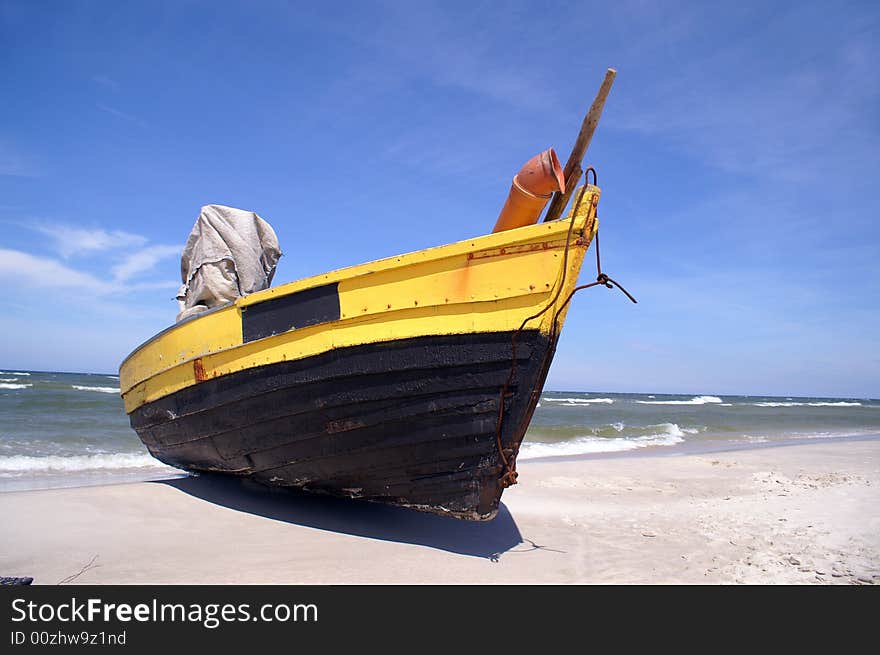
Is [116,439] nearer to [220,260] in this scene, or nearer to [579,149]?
[220,260]

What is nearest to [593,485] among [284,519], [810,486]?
[810,486]

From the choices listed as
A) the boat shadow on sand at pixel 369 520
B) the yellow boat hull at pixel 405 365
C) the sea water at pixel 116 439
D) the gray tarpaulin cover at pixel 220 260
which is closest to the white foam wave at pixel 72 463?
the sea water at pixel 116 439

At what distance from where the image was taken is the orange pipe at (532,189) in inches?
149

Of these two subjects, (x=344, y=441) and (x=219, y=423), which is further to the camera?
(x=219, y=423)

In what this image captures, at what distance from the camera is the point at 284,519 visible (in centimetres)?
480

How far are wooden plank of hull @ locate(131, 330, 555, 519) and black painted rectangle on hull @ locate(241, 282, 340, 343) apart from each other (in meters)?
0.25

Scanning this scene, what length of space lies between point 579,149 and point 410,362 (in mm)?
1783

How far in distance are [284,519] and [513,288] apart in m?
2.78

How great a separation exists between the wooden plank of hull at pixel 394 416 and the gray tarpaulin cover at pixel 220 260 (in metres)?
1.17

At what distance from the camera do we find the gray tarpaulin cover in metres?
5.35

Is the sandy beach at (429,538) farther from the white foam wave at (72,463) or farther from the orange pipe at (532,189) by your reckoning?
the white foam wave at (72,463)

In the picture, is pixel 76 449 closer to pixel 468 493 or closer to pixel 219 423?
pixel 219 423

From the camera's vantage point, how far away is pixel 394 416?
386 centimetres

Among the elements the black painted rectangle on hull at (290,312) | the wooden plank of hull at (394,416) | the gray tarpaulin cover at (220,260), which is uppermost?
the gray tarpaulin cover at (220,260)
